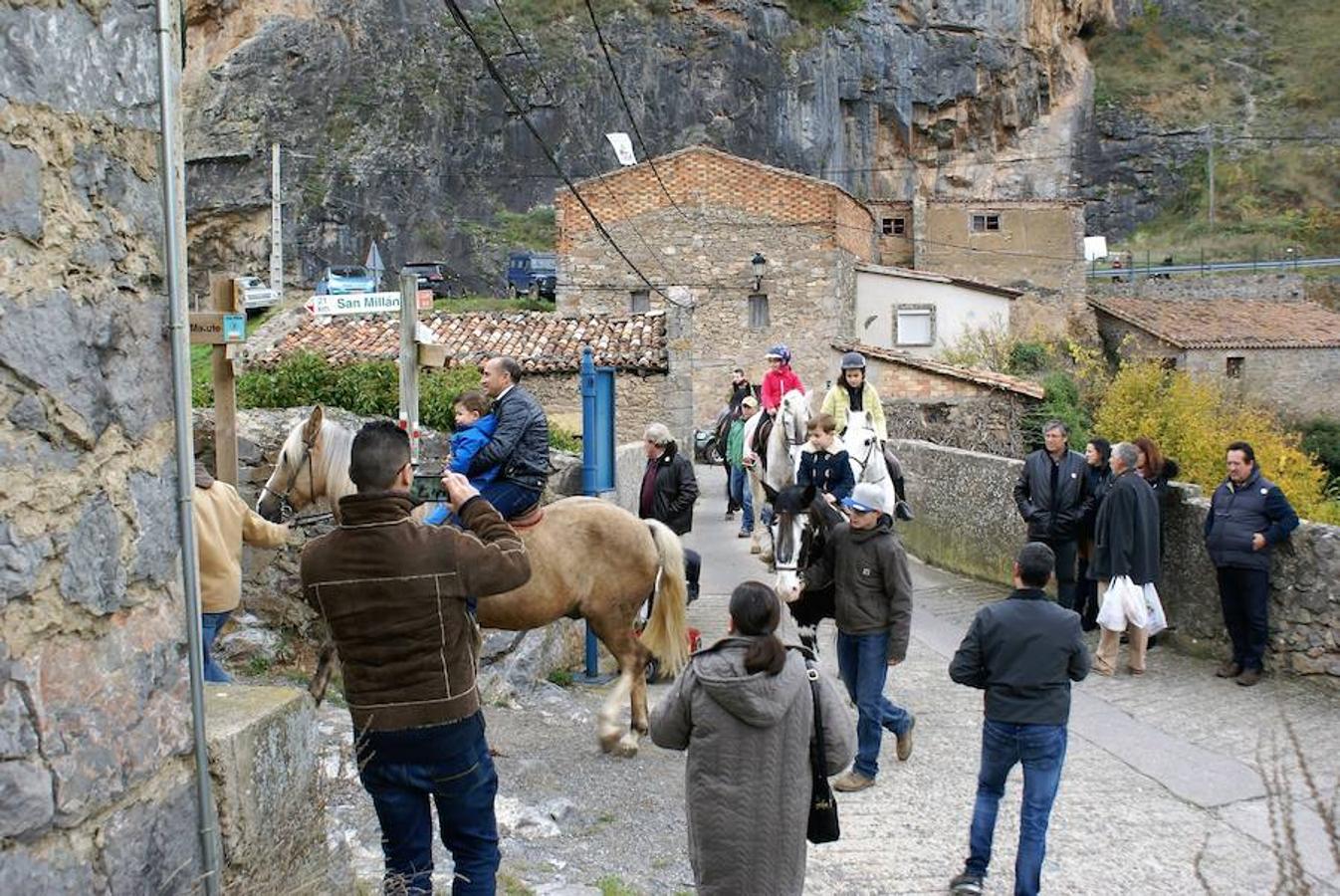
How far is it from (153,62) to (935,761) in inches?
239

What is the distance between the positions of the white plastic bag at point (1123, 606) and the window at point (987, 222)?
3328 cm

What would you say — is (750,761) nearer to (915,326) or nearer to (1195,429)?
(1195,429)

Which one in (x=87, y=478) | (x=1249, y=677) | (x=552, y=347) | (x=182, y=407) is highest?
(x=552, y=347)

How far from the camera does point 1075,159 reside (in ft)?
177

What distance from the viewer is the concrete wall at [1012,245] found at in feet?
130

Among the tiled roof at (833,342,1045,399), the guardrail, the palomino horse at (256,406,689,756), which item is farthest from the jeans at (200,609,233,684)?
the guardrail

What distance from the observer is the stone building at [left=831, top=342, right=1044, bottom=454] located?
2308 cm

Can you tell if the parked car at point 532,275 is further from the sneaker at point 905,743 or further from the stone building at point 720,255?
the sneaker at point 905,743

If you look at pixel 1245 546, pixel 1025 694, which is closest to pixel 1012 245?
pixel 1245 546

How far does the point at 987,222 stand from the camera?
40656mm

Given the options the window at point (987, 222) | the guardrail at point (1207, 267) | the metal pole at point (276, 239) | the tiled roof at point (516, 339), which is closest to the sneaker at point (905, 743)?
the tiled roof at point (516, 339)

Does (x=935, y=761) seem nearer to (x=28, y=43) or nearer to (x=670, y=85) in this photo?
(x=28, y=43)

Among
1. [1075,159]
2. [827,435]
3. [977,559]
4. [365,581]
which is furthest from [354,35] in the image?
[365,581]

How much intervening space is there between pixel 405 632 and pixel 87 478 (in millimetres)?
1172
